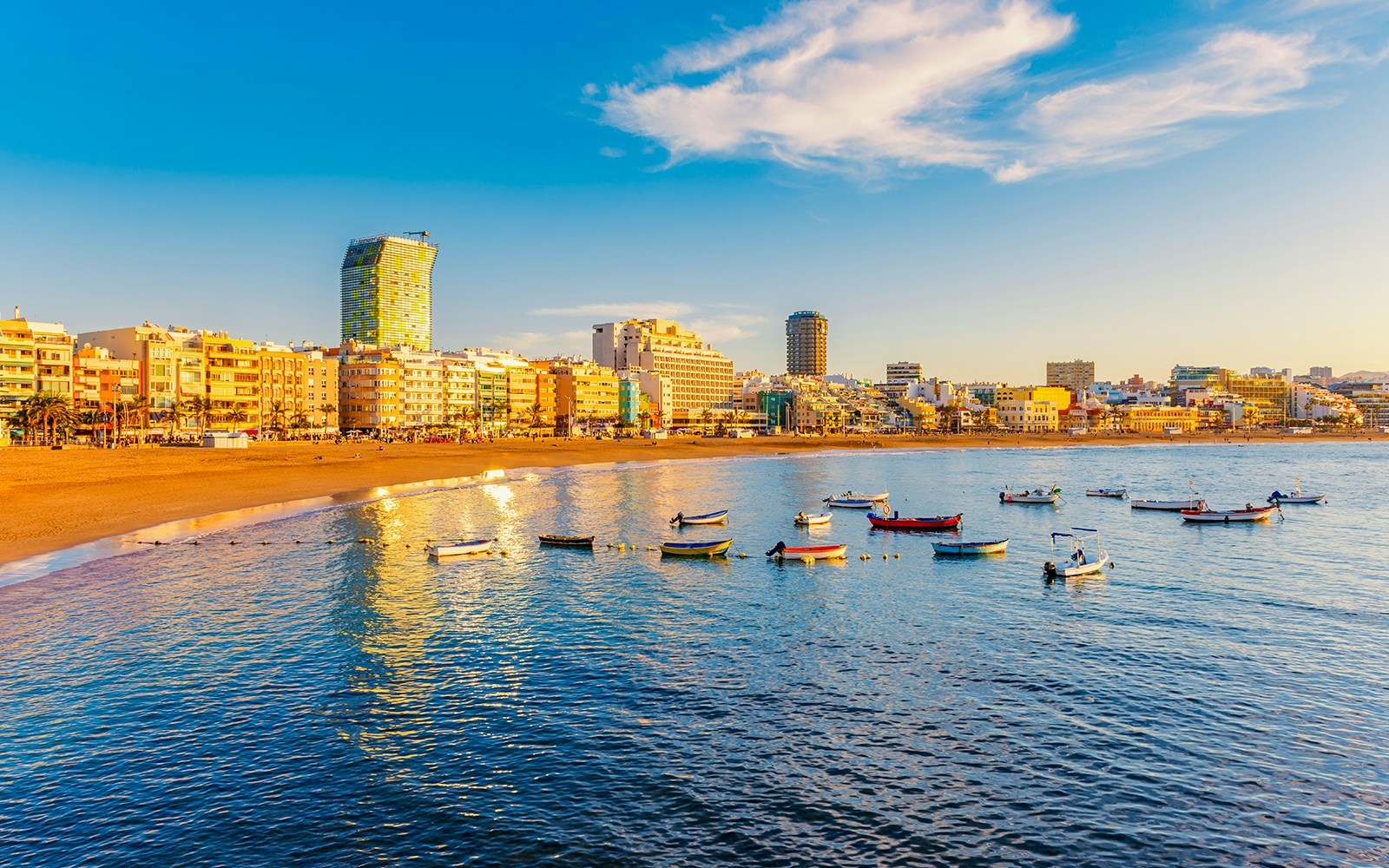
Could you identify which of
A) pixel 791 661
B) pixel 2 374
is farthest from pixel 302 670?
pixel 2 374

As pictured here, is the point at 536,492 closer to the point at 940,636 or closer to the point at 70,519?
the point at 70,519

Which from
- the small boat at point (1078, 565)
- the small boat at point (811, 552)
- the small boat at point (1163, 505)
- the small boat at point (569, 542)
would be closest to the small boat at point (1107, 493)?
the small boat at point (1163, 505)

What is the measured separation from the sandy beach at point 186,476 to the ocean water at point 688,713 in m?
15.0

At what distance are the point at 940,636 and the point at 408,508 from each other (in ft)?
177

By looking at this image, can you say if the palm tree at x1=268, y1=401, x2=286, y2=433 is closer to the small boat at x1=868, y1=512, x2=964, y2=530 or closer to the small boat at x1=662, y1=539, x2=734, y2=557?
the small boat at x1=662, y1=539, x2=734, y2=557

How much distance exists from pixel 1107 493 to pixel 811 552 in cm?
5351

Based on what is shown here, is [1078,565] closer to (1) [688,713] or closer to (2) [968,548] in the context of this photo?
(2) [968,548]

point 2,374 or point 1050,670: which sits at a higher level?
point 2,374

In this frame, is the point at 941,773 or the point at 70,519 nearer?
the point at 941,773

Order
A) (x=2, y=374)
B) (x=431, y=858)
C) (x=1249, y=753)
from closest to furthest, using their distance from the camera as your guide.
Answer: (x=431, y=858) < (x=1249, y=753) < (x=2, y=374)

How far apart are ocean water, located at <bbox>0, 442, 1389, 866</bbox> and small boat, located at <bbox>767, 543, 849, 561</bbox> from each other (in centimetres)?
113

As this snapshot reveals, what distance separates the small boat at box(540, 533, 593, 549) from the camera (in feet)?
180

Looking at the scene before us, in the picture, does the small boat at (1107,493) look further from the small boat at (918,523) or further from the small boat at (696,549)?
the small boat at (696,549)

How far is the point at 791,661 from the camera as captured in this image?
2992cm
